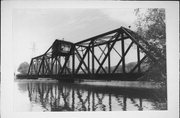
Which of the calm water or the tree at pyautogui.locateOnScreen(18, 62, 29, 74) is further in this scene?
the tree at pyautogui.locateOnScreen(18, 62, 29, 74)

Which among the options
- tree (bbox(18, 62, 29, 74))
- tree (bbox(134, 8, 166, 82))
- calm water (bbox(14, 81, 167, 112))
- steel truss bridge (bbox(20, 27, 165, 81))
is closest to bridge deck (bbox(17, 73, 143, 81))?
steel truss bridge (bbox(20, 27, 165, 81))

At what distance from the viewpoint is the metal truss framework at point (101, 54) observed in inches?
167

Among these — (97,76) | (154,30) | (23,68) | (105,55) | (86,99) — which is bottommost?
(86,99)

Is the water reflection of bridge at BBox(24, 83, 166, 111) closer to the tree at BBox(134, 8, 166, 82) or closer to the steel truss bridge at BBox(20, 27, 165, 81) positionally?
the steel truss bridge at BBox(20, 27, 165, 81)

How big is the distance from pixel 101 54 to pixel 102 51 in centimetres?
7

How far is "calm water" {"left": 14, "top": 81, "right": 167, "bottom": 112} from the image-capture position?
4.16 meters

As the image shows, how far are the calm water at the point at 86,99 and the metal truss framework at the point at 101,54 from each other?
416 millimetres

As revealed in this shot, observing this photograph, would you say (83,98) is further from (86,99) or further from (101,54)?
(101,54)

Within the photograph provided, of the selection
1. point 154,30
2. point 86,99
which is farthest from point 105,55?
point 154,30

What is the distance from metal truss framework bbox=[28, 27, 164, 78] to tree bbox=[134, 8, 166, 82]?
5.0 inches

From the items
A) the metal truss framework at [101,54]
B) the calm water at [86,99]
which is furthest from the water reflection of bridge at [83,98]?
the metal truss framework at [101,54]

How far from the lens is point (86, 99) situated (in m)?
4.41

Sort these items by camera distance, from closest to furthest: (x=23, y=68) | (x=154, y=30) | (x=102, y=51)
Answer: (x=154, y=30) < (x=23, y=68) < (x=102, y=51)
